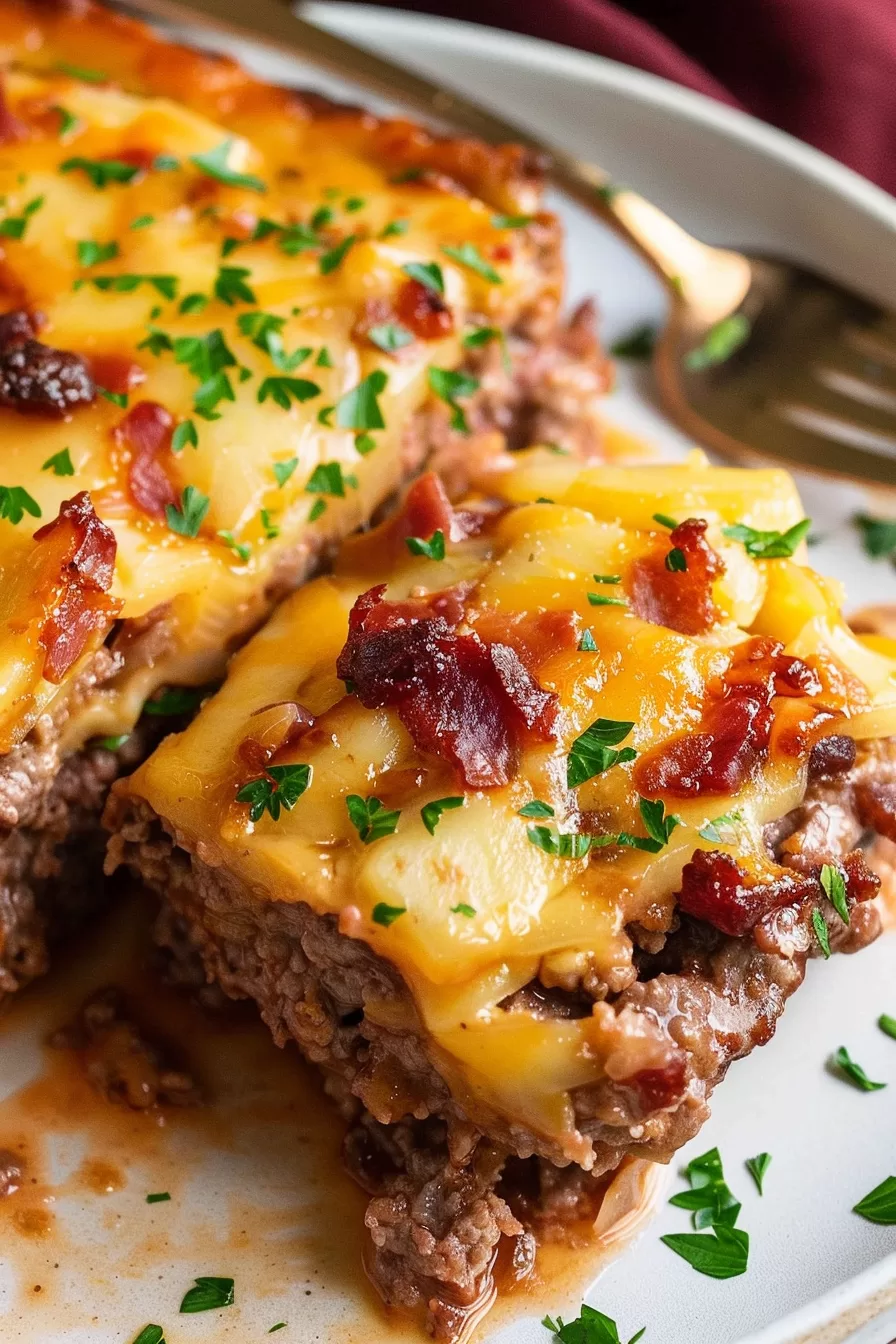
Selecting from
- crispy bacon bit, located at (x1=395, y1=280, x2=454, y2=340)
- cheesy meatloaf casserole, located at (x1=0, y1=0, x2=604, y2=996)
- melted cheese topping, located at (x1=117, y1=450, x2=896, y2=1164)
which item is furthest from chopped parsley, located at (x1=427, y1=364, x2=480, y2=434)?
melted cheese topping, located at (x1=117, y1=450, x2=896, y2=1164)

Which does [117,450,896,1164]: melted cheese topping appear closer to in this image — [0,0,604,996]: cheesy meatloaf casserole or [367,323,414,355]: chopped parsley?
[0,0,604,996]: cheesy meatloaf casserole

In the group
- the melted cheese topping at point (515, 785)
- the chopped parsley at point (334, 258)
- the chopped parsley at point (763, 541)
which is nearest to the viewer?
the melted cheese topping at point (515, 785)

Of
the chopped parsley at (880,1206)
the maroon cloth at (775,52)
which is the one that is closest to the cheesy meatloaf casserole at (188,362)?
the maroon cloth at (775,52)

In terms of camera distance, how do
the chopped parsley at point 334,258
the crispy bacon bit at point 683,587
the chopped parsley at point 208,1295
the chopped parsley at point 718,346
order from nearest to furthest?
the chopped parsley at point 208,1295
the crispy bacon bit at point 683,587
the chopped parsley at point 334,258
the chopped parsley at point 718,346

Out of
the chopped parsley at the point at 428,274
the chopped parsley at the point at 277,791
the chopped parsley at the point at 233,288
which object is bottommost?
the chopped parsley at the point at 277,791

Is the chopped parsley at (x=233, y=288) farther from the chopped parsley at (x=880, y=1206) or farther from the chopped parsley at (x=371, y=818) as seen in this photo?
the chopped parsley at (x=880, y=1206)

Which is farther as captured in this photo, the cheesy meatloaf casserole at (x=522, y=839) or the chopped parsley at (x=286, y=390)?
the chopped parsley at (x=286, y=390)

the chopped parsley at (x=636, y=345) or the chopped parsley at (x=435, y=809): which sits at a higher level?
the chopped parsley at (x=435, y=809)

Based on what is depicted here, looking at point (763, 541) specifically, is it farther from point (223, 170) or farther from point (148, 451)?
point (223, 170)
